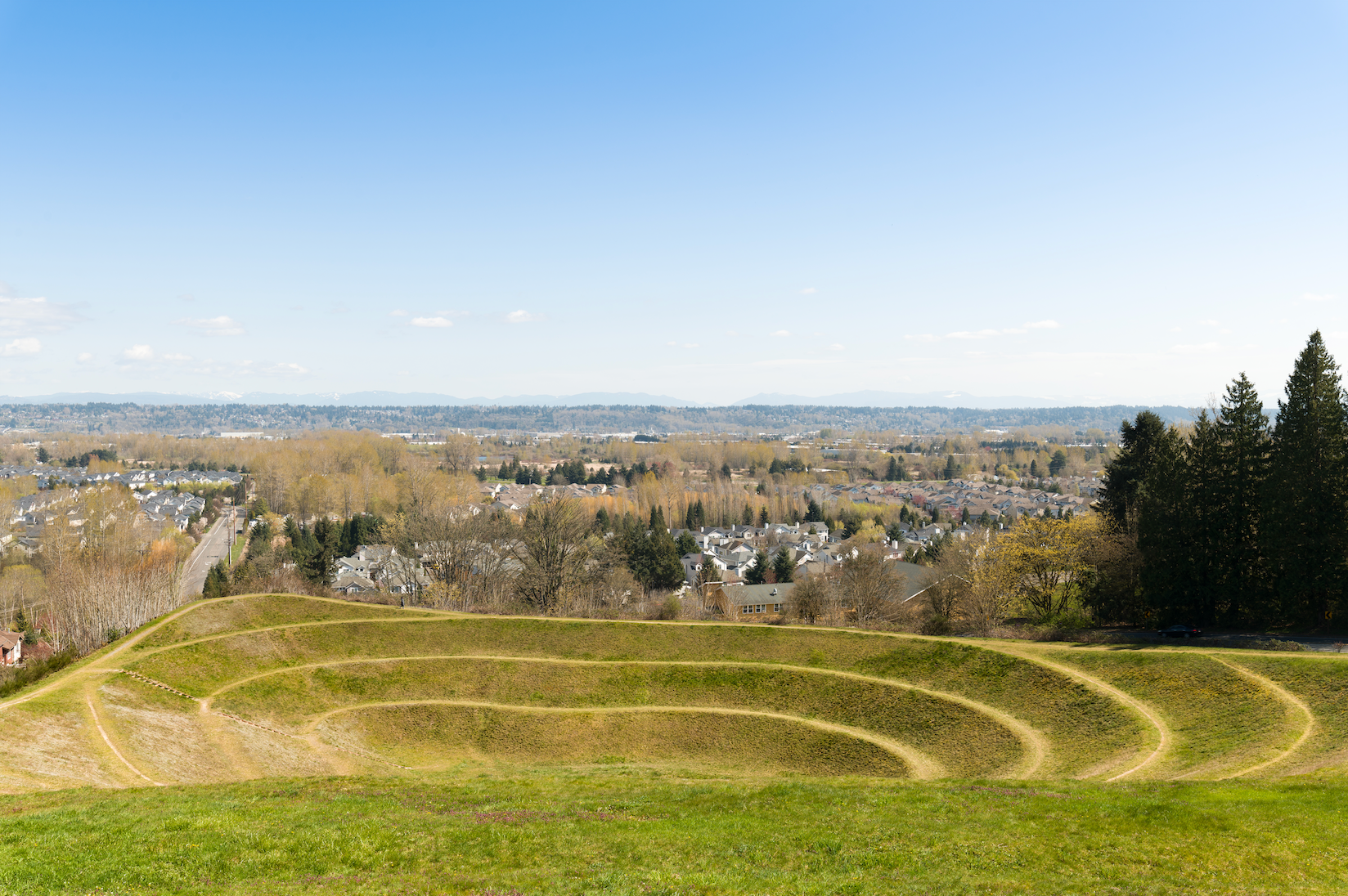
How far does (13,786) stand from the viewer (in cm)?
2145

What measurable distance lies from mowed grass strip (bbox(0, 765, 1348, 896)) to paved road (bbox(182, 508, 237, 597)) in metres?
59.1

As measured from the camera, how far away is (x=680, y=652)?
42.0 m

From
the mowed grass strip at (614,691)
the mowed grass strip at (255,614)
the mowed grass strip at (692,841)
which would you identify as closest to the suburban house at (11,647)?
the mowed grass strip at (255,614)

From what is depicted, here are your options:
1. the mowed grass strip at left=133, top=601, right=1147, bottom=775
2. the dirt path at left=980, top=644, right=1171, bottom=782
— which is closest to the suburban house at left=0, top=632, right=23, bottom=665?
the mowed grass strip at left=133, top=601, right=1147, bottom=775

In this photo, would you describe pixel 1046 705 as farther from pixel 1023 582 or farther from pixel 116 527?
pixel 116 527

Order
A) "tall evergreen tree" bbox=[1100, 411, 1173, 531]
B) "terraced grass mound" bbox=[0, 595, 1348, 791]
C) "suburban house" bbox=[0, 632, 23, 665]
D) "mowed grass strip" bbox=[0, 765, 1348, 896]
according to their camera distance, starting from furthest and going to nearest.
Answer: "suburban house" bbox=[0, 632, 23, 665]
"tall evergreen tree" bbox=[1100, 411, 1173, 531]
"terraced grass mound" bbox=[0, 595, 1348, 791]
"mowed grass strip" bbox=[0, 765, 1348, 896]

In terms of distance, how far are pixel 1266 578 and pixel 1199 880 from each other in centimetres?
3464

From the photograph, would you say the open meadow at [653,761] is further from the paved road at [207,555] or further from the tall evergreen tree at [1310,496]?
the paved road at [207,555]

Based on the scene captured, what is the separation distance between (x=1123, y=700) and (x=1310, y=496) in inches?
686

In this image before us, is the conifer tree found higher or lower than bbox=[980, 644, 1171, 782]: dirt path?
lower

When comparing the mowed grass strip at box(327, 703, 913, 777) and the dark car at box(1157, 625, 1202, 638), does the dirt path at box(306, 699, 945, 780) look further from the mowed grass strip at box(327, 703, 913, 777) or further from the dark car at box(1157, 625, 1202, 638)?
the dark car at box(1157, 625, 1202, 638)

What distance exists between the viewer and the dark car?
125ft

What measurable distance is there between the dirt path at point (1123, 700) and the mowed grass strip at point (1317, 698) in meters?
3.67

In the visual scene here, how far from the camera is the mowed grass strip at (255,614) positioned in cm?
4172
